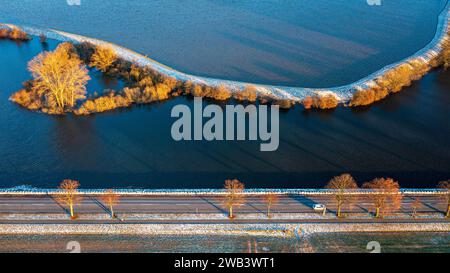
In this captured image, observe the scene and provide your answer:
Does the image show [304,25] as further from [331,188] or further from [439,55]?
[331,188]

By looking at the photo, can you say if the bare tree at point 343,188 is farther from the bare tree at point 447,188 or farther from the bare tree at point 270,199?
the bare tree at point 447,188

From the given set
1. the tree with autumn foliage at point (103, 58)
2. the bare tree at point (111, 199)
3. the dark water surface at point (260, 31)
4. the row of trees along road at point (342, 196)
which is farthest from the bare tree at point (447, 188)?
the tree with autumn foliage at point (103, 58)

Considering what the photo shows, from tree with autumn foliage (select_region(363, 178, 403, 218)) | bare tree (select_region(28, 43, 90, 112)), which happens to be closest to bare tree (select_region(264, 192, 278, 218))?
tree with autumn foliage (select_region(363, 178, 403, 218))

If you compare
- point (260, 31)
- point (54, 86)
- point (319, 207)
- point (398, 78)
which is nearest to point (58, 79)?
point (54, 86)

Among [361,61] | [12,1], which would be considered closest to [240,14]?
Result: [361,61]

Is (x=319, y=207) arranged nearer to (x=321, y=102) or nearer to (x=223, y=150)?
(x=223, y=150)

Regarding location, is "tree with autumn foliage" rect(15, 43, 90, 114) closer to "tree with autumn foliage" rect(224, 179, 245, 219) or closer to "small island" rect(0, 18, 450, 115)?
"small island" rect(0, 18, 450, 115)
